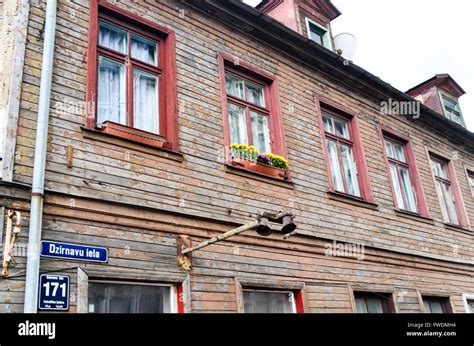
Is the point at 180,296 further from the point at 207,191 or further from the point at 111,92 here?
the point at 111,92

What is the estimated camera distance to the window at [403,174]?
11.1 meters

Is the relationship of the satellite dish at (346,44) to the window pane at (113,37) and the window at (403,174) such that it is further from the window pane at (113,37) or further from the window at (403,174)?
the window pane at (113,37)

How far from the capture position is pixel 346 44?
12.2 metres

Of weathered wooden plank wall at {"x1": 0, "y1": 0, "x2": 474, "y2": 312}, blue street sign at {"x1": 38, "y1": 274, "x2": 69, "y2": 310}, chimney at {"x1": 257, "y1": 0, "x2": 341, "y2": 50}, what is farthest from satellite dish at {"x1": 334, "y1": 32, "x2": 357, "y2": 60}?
blue street sign at {"x1": 38, "y1": 274, "x2": 69, "y2": 310}

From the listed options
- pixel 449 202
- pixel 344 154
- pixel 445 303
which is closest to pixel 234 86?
pixel 344 154

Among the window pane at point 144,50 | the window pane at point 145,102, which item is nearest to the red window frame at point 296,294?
the window pane at point 145,102

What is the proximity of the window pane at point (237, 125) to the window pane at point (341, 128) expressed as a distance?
2.84 metres

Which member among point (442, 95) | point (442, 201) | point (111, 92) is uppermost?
point (442, 95)

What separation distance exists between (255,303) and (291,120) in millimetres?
3574

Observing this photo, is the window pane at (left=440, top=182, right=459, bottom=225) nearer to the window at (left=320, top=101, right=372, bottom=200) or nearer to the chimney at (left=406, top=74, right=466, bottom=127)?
the chimney at (left=406, top=74, right=466, bottom=127)

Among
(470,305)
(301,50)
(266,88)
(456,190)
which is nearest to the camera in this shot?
(266,88)

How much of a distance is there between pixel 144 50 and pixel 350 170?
4983 mm

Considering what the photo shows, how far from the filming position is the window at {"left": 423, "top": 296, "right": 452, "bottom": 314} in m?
10.1

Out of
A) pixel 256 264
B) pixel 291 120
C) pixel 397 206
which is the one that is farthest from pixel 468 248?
pixel 256 264
